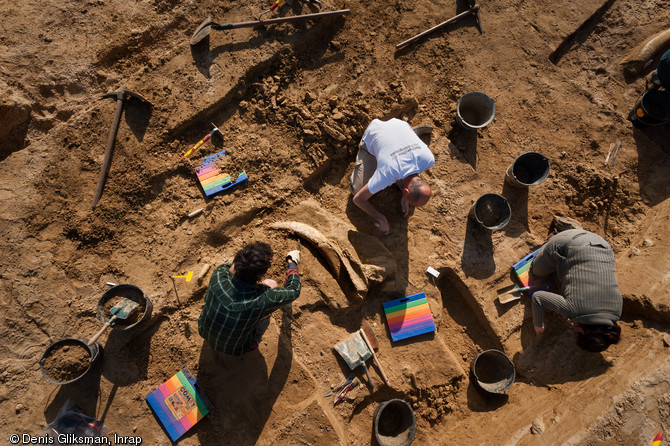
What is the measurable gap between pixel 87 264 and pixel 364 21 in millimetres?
4860

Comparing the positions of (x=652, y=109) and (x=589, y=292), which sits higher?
(x=652, y=109)

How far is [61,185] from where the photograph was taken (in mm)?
4250

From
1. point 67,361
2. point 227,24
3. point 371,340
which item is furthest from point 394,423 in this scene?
point 227,24

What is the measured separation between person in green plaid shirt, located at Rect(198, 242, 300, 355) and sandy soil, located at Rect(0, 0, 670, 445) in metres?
0.69

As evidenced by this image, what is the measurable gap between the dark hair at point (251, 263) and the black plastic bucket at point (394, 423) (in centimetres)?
209

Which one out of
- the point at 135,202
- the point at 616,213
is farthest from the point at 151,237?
the point at 616,213

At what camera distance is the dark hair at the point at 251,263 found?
10.3ft

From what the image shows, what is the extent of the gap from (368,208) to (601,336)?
281cm

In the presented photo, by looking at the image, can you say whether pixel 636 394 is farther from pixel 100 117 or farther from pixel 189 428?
pixel 100 117

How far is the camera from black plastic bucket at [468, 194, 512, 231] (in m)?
4.70

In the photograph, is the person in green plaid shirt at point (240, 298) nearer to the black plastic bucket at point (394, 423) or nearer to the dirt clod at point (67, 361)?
the dirt clod at point (67, 361)

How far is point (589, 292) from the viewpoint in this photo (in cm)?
382

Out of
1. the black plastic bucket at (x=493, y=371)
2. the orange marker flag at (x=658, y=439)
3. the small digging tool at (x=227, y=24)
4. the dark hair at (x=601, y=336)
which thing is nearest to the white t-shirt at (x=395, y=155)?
the small digging tool at (x=227, y=24)

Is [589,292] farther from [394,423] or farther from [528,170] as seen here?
[394,423]
